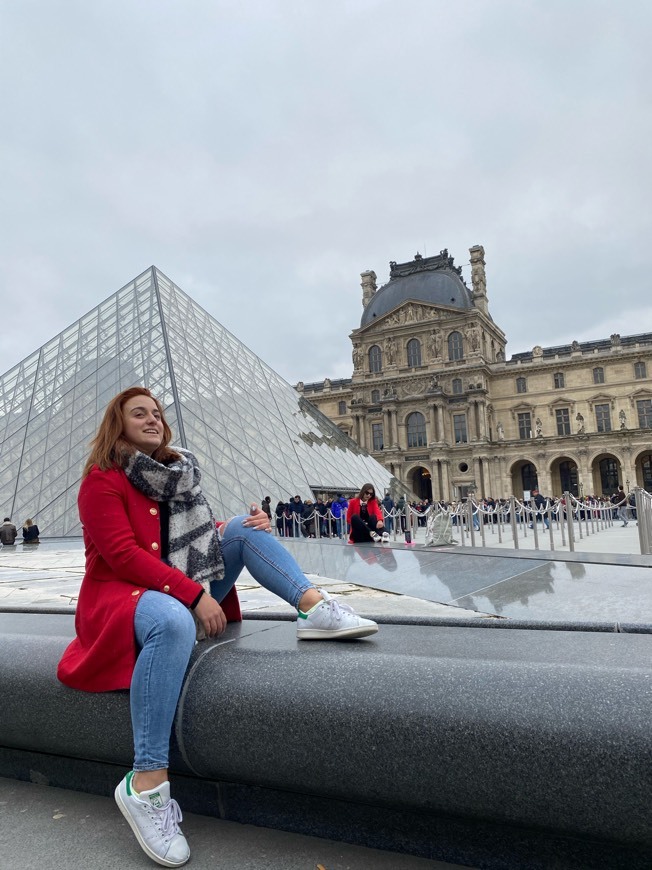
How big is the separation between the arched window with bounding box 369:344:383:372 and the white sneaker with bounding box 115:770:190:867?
4987 cm

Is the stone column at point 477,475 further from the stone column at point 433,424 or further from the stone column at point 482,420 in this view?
the stone column at point 433,424

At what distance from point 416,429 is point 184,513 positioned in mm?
47029

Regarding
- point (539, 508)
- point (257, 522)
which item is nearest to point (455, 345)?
point (539, 508)

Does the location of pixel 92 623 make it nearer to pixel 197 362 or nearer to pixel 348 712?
pixel 348 712

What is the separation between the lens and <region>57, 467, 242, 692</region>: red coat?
191cm

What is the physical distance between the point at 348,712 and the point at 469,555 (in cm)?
572

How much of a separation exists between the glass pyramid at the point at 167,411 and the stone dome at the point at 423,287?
2826cm

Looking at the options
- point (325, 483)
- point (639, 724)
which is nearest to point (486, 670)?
point (639, 724)

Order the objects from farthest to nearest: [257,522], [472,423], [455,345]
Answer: [455,345] → [472,423] → [257,522]

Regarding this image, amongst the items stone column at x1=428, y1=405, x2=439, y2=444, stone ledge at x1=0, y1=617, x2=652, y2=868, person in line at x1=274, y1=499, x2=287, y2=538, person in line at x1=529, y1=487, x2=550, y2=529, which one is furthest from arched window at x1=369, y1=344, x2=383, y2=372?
stone ledge at x1=0, y1=617, x2=652, y2=868

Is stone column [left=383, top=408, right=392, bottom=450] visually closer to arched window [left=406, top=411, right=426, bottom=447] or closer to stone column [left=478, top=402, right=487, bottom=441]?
arched window [left=406, top=411, right=426, bottom=447]

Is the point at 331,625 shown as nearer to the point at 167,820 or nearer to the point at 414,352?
the point at 167,820

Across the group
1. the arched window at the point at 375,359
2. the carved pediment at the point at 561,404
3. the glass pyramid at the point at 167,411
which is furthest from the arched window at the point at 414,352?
the glass pyramid at the point at 167,411

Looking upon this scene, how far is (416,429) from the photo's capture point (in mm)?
48750
